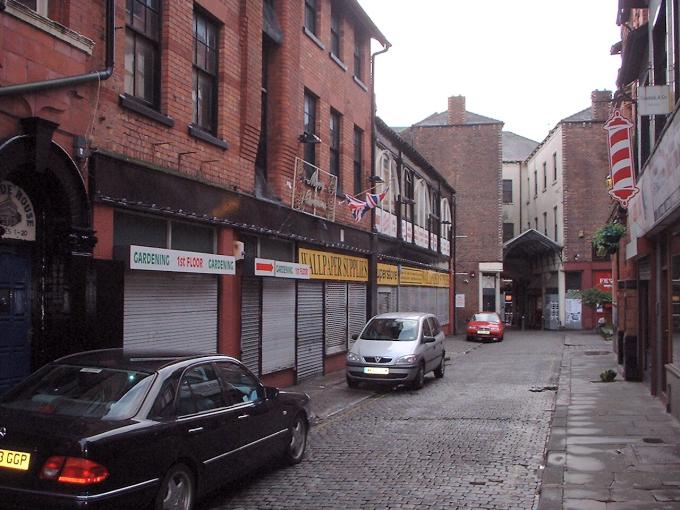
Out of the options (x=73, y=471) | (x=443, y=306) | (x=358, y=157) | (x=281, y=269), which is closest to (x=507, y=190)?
(x=443, y=306)

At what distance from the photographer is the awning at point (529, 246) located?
41963mm

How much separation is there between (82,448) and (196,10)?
9.04 meters

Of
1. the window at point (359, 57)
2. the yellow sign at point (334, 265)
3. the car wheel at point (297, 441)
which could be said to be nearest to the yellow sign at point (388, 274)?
the yellow sign at point (334, 265)

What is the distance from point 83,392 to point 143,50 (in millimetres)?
6521

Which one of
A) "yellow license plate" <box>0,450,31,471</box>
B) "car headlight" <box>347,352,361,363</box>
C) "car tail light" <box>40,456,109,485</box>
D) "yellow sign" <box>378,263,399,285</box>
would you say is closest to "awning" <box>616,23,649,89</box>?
"car headlight" <box>347,352,361,363</box>

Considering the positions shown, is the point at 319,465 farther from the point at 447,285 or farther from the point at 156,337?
the point at 447,285

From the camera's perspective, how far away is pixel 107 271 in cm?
895

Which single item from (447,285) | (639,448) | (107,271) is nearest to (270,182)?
(107,271)

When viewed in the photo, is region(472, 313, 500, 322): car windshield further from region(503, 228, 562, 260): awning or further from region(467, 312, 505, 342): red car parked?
region(503, 228, 562, 260): awning

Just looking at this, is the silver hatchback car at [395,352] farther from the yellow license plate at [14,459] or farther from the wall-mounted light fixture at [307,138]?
the yellow license plate at [14,459]

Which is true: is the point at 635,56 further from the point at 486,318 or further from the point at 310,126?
the point at 486,318

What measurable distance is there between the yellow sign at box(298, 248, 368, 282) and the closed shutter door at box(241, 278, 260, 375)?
2.32 metres

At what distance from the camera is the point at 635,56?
14656mm

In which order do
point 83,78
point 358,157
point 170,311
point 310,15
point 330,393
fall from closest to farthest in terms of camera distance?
point 83,78 → point 170,311 → point 330,393 → point 310,15 → point 358,157
